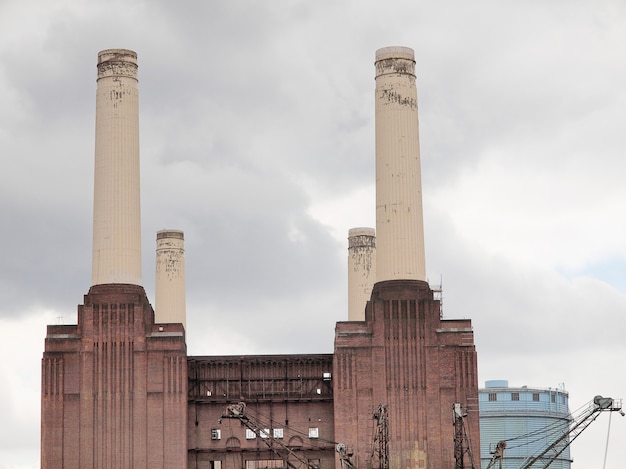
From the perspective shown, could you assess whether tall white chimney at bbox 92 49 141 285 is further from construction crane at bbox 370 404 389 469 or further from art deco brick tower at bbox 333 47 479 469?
construction crane at bbox 370 404 389 469

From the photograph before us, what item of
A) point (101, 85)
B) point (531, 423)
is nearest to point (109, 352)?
point (101, 85)

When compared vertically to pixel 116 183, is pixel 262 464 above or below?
below

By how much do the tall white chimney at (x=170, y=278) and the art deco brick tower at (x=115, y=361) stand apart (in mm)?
31525

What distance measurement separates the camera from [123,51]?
383ft

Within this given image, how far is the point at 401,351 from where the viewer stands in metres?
113

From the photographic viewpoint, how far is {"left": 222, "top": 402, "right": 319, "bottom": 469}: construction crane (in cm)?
11388

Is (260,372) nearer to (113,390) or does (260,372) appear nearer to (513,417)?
(113,390)

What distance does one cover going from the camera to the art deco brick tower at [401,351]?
367ft

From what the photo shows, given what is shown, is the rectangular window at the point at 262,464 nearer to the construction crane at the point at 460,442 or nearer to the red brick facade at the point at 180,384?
the red brick facade at the point at 180,384

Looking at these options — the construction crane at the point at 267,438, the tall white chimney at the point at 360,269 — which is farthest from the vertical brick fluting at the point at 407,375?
the tall white chimney at the point at 360,269

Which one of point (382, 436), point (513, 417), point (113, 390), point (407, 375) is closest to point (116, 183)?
point (113, 390)

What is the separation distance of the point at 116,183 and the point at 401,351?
2513cm

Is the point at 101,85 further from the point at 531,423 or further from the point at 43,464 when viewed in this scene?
the point at 531,423

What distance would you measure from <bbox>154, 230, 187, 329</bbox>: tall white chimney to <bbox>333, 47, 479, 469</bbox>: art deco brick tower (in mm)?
36554
